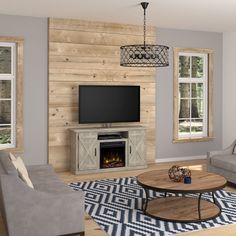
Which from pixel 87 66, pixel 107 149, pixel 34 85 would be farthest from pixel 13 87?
pixel 107 149

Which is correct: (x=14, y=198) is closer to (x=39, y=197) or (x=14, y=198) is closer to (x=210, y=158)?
(x=39, y=197)

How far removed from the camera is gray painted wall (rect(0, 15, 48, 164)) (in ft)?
20.2

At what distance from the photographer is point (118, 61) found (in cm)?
680

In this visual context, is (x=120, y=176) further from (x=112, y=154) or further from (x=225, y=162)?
(x=225, y=162)

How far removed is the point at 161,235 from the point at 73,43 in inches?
156

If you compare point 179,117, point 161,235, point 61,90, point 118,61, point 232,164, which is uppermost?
point 118,61

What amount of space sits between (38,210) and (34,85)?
132 inches

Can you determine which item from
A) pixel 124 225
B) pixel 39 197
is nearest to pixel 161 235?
pixel 124 225

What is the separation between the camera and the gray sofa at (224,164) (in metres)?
5.32

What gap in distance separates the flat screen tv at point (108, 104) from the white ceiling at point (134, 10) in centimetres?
123

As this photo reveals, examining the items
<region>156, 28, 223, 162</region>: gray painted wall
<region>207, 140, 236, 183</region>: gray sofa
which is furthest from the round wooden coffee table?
<region>156, 28, 223, 162</region>: gray painted wall

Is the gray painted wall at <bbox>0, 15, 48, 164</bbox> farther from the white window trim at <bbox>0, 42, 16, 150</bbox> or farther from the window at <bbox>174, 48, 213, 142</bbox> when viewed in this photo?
the window at <bbox>174, 48, 213, 142</bbox>

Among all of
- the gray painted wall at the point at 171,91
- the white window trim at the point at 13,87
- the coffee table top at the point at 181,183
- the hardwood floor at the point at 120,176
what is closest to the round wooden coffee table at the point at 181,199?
the coffee table top at the point at 181,183

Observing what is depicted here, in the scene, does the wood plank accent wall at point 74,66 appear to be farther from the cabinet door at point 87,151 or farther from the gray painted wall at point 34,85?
the cabinet door at point 87,151
